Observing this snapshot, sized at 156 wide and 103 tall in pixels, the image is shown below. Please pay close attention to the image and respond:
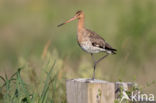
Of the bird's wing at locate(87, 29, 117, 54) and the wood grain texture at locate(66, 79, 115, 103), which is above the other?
the bird's wing at locate(87, 29, 117, 54)

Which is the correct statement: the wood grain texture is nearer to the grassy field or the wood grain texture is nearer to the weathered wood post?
the weathered wood post

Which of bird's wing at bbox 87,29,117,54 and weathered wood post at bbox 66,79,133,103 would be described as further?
bird's wing at bbox 87,29,117,54

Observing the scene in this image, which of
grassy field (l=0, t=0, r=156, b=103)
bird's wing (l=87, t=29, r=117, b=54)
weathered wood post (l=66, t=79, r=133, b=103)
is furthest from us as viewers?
grassy field (l=0, t=0, r=156, b=103)

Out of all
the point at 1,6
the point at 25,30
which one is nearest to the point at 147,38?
the point at 25,30

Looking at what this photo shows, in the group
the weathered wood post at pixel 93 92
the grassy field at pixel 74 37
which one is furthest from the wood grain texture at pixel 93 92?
the grassy field at pixel 74 37

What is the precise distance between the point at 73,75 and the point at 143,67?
7.64ft

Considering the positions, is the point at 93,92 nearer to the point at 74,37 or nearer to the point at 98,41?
the point at 98,41

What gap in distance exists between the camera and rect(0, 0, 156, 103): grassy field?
875cm

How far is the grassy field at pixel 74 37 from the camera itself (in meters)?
8.75

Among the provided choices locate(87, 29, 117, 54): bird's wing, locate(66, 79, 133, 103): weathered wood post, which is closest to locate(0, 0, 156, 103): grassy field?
locate(87, 29, 117, 54): bird's wing

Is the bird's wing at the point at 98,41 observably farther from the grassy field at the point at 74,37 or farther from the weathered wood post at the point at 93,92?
the weathered wood post at the point at 93,92

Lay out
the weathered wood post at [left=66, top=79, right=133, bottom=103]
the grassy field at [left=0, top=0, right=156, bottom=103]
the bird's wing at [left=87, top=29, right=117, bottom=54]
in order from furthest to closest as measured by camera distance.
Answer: the grassy field at [left=0, top=0, right=156, bottom=103] < the bird's wing at [left=87, top=29, right=117, bottom=54] < the weathered wood post at [left=66, top=79, right=133, bottom=103]

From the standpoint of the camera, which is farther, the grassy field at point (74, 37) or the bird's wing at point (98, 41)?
the grassy field at point (74, 37)

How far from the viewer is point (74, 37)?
1338 cm
